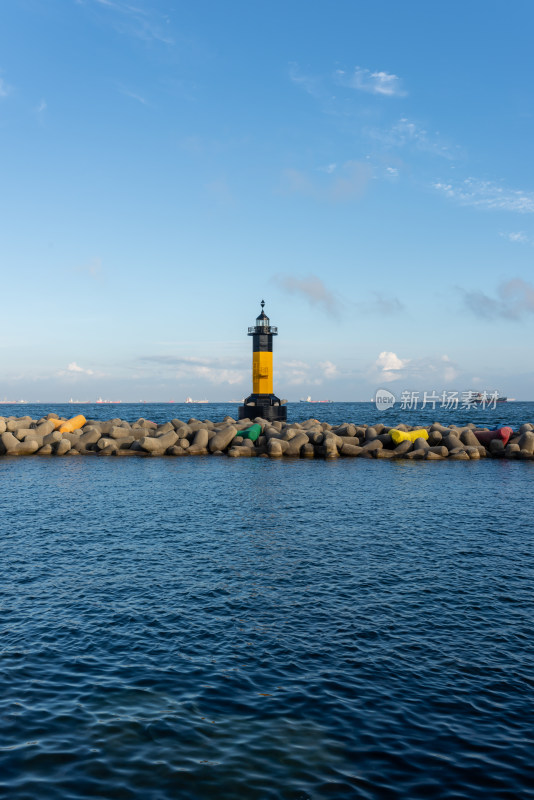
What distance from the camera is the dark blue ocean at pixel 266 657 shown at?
5.45 m

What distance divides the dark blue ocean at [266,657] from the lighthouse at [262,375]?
2523 cm

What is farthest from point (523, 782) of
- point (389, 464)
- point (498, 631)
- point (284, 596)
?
point (389, 464)

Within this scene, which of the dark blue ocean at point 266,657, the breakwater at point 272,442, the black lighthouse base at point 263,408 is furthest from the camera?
the black lighthouse base at point 263,408

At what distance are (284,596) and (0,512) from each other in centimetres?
1056

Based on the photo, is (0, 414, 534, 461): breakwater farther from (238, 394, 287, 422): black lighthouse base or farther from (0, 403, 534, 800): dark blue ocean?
(0, 403, 534, 800): dark blue ocean

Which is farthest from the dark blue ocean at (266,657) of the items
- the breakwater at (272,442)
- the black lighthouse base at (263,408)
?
the black lighthouse base at (263,408)

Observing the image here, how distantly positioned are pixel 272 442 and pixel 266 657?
23550mm

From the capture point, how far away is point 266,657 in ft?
25.0

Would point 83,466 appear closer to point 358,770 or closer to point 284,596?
point 284,596

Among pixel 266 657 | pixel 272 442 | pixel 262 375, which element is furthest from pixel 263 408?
pixel 266 657

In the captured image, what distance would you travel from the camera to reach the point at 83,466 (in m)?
27.5

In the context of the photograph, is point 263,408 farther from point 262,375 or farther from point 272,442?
point 272,442

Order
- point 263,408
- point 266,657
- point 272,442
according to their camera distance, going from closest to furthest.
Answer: point 266,657 → point 272,442 → point 263,408

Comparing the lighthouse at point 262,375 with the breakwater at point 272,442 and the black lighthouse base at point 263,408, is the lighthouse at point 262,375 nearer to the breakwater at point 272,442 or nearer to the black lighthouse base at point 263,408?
the black lighthouse base at point 263,408
